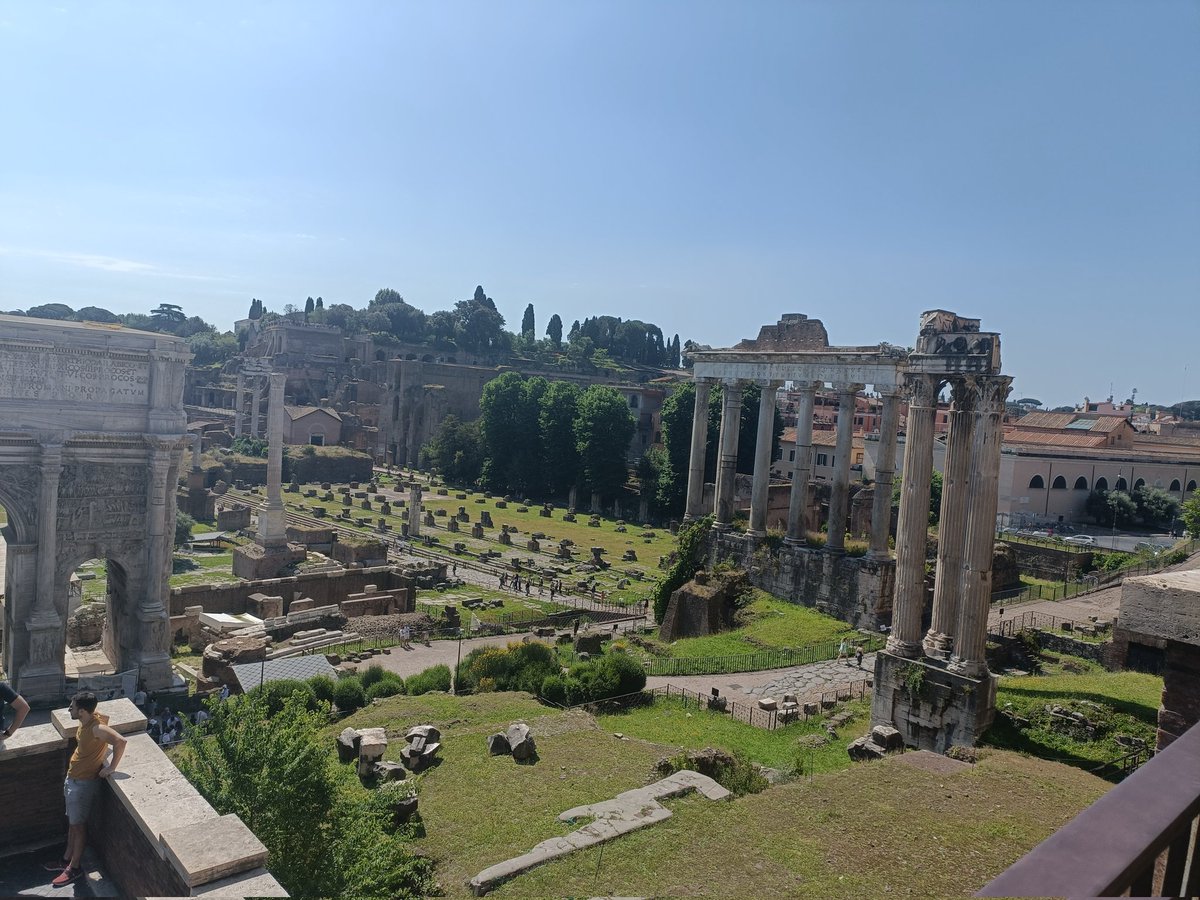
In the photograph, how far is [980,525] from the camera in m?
12.9

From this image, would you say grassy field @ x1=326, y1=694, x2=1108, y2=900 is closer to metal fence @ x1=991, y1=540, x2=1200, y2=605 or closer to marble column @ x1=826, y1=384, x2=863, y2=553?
marble column @ x1=826, y1=384, x2=863, y2=553

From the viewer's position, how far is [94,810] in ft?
19.9

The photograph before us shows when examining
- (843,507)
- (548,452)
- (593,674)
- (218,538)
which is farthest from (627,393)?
(593,674)

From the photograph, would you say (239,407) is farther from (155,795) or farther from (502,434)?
(155,795)

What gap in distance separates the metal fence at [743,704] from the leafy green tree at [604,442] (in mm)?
38298

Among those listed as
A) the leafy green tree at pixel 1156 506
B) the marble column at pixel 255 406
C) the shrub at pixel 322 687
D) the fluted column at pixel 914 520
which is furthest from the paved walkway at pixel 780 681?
the marble column at pixel 255 406

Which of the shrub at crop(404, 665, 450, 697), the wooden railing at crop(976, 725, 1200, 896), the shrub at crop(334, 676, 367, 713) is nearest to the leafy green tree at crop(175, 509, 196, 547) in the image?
the shrub at crop(404, 665, 450, 697)

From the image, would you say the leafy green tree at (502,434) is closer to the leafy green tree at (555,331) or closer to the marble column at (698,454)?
the marble column at (698,454)

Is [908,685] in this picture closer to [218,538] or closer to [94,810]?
[94,810]

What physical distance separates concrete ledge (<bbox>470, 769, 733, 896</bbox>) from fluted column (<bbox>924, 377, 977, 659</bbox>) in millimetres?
5484

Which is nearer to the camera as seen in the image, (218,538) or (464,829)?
(464,829)

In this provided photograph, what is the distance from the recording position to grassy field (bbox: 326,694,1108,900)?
7.64 m

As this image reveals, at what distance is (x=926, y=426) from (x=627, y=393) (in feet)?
185

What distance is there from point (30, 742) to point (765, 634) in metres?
17.8
